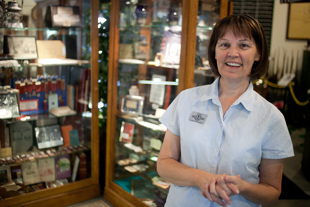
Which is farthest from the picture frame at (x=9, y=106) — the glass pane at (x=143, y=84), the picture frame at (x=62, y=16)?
the glass pane at (x=143, y=84)

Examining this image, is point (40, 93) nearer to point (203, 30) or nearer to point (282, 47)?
point (203, 30)

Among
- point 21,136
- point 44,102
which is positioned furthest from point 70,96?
point 21,136

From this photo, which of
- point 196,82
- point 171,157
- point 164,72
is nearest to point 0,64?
point 164,72

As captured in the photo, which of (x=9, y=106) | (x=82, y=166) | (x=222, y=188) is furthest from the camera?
(x=82, y=166)

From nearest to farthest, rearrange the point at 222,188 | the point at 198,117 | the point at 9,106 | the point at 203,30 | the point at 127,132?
the point at 222,188
the point at 198,117
the point at 203,30
the point at 9,106
the point at 127,132

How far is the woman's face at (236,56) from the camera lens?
1427mm

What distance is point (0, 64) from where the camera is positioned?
2871 millimetres

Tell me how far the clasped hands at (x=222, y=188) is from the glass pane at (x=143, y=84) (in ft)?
5.25

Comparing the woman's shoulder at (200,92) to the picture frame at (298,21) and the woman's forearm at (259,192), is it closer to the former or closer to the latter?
the woman's forearm at (259,192)

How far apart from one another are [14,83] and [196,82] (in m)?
1.70

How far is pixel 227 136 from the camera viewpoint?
4.69 ft

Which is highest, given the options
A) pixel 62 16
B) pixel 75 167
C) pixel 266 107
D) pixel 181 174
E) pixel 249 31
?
pixel 62 16

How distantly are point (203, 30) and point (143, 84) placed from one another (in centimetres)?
89

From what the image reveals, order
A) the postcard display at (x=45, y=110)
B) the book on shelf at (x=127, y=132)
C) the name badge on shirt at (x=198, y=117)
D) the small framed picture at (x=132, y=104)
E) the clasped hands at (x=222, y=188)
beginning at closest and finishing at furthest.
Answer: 1. the clasped hands at (x=222, y=188)
2. the name badge on shirt at (x=198, y=117)
3. the postcard display at (x=45, y=110)
4. the small framed picture at (x=132, y=104)
5. the book on shelf at (x=127, y=132)
